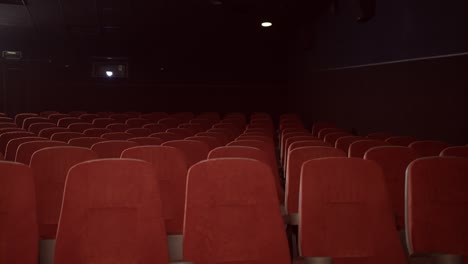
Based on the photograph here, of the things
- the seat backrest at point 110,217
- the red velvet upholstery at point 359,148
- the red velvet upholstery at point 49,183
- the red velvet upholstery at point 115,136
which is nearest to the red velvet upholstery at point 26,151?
the red velvet upholstery at point 49,183

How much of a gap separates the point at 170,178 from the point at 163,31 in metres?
11.1

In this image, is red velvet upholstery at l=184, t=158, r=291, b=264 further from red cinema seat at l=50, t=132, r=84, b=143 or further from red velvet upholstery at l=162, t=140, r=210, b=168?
red cinema seat at l=50, t=132, r=84, b=143

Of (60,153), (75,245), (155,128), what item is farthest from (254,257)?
(155,128)

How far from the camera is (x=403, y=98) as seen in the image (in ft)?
28.2

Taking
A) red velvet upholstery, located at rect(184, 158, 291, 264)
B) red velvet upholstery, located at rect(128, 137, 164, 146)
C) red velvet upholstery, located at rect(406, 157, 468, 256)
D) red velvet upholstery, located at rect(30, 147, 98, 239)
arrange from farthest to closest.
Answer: red velvet upholstery, located at rect(128, 137, 164, 146) < red velvet upholstery, located at rect(30, 147, 98, 239) < red velvet upholstery, located at rect(406, 157, 468, 256) < red velvet upholstery, located at rect(184, 158, 291, 264)

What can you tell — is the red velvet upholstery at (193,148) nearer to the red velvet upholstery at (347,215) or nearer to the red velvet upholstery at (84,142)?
the red velvet upholstery at (84,142)

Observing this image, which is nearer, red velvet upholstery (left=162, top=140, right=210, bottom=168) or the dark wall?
red velvet upholstery (left=162, top=140, right=210, bottom=168)

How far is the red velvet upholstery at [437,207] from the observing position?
8.89 ft

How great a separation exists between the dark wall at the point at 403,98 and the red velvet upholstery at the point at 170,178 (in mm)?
4884

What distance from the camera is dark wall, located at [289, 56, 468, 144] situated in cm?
716

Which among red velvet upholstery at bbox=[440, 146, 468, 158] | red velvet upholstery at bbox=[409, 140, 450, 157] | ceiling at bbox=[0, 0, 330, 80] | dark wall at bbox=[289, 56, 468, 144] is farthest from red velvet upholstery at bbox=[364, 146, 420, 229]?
ceiling at bbox=[0, 0, 330, 80]

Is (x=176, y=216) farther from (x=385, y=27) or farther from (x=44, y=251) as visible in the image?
(x=385, y=27)

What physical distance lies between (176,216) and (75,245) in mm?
1238

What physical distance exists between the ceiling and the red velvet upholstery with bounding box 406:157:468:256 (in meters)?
9.31
